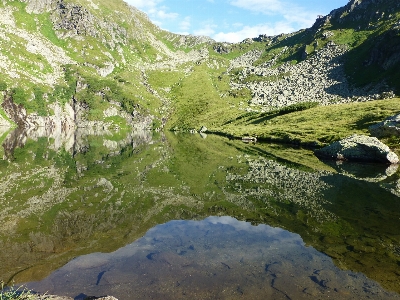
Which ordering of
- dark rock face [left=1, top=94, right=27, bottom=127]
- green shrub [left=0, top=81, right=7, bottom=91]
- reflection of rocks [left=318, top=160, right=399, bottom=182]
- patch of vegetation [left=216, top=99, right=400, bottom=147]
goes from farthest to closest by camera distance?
green shrub [left=0, top=81, right=7, bottom=91]
dark rock face [left=1, top=94, right=27, bottom=127]
patch of vegetation [left=216, top=99, right=400, bottom=147]
reflection of rocks [left=318, top=160, right=399, bottom=182]

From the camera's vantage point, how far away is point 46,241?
22078mm

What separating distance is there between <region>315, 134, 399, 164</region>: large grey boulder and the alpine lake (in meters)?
18.7

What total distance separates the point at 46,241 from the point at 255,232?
54.2 ft

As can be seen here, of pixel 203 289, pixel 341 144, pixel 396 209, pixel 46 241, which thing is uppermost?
pixel 341 144

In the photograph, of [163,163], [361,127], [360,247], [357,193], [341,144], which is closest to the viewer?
[360,247]

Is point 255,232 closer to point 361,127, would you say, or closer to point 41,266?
point 41,266

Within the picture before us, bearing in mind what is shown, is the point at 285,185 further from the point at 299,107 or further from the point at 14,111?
the point at 14,111

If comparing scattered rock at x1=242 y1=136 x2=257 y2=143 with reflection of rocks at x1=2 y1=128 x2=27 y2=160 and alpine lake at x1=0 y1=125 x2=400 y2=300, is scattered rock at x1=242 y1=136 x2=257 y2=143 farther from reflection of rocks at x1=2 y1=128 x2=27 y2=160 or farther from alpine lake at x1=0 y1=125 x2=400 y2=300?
reflection of rocks at x1=2 y1=128 x2=27 y2=160

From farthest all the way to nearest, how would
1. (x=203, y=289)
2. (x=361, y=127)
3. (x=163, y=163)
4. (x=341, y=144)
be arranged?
1. (x=361, y=127)
2. (x=341, y=144)
3. (x=163, y=163)
4. (x=203, y=289)

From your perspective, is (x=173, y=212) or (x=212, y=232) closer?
(x=212, y=232)

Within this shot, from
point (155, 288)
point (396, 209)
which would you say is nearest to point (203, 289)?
point (155, 288)

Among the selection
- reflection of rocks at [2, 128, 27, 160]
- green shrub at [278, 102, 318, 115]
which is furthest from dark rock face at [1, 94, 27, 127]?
green shrub at [278, 102, 318, 115]

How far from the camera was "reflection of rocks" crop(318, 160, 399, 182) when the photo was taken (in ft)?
156

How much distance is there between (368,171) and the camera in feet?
177
